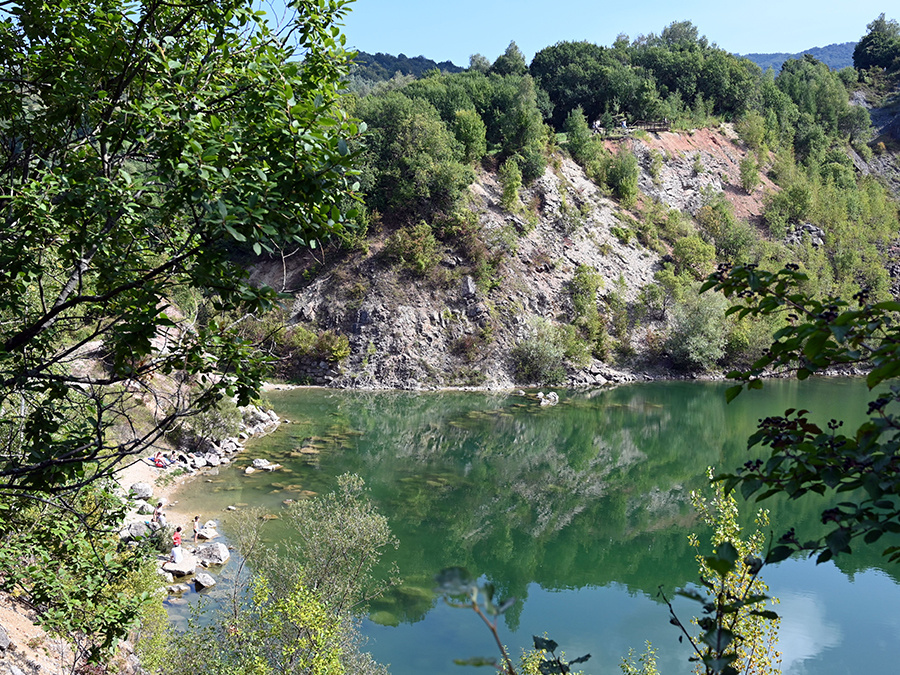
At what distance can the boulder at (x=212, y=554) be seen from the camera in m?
17.0

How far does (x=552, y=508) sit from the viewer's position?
2395cm

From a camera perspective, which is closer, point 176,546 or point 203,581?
point 203,581

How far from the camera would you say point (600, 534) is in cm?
2200

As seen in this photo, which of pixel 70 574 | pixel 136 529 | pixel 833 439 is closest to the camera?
pixel 833 439

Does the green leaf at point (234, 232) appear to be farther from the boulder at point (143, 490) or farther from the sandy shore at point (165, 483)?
the boulder at point (143, 490)

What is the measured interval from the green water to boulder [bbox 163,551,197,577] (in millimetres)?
2917

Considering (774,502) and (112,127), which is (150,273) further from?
(774,502)

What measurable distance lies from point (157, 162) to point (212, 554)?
1474 centimetres

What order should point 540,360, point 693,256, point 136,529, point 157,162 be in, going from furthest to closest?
point 693,256 → point 540,360 → point 136,529 → point 157,162

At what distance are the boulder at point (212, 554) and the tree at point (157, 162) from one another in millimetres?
12962

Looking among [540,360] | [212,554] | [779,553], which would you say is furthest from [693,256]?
[779,553]

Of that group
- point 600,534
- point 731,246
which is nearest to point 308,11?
point 600,534

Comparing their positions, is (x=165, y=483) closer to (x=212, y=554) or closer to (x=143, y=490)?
(x=143, y=490)

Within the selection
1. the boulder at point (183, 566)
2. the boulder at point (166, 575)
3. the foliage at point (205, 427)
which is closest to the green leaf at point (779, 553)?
the boulder at point (166, 575)
